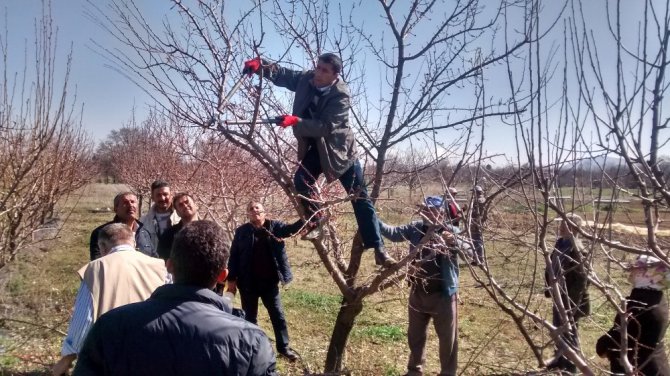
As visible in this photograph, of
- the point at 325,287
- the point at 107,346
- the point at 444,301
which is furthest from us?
the point at 325,287

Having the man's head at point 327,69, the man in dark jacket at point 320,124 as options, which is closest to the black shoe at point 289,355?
the man in dark jacket at point 320,124

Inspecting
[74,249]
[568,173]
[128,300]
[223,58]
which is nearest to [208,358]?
[128,300]

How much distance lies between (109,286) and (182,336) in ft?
4.13

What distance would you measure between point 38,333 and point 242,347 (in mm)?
5972

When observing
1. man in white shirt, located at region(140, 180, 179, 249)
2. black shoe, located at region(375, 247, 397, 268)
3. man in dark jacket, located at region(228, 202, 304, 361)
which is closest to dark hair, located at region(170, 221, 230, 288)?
black shoe, located at region(375, 247, 397, 268)

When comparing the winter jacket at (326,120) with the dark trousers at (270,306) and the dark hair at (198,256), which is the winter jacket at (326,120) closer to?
the dark hair at (198,256)

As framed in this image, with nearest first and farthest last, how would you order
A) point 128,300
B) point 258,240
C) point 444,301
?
point 128,300
point 444,301
point 258,240

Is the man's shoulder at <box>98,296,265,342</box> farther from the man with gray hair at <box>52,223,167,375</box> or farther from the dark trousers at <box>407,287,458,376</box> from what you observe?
the dark trousers at <box>407,287,458,376</box>

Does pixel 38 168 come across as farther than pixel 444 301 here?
Yes

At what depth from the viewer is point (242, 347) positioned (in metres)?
1.87

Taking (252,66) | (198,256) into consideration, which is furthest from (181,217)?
(198,256)

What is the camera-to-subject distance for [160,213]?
16.7ft

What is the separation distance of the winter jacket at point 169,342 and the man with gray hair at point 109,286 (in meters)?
1.12

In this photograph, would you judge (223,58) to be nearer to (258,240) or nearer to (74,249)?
(258,240)
